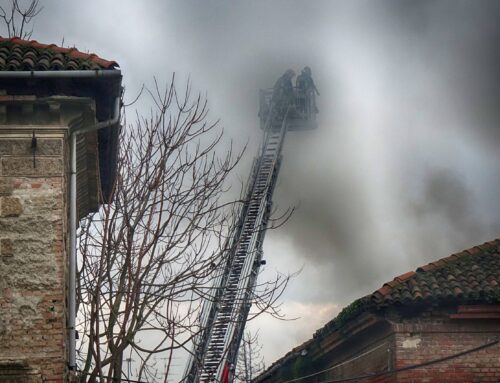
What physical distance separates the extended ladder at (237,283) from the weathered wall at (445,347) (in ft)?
15.4

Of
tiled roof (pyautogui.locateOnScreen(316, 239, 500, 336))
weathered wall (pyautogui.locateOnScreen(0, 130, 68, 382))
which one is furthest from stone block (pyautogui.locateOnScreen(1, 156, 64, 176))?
tiled roof (pyautogui.locateOnScreen(316, 239, 500, 336))

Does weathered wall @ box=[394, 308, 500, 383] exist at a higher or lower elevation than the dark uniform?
lower

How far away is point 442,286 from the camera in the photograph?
1576 centimetres

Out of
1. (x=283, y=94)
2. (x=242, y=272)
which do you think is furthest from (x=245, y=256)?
(x=283, y=94)

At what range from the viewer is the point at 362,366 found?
17469 mm

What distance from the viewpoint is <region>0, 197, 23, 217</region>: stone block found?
11.4m

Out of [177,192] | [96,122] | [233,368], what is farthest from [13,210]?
[233,368]

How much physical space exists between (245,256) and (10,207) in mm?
14815

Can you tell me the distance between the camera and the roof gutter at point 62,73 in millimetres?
11062

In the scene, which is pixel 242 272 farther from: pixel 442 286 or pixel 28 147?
pixel 28 147

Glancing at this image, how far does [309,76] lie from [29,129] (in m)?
24.4

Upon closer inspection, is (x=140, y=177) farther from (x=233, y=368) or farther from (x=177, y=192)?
(x=233, y=368)

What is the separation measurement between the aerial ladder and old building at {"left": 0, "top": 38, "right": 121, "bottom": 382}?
623cm

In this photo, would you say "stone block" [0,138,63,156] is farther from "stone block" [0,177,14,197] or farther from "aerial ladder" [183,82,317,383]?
"aerial ladder" [183,82,317,383]
